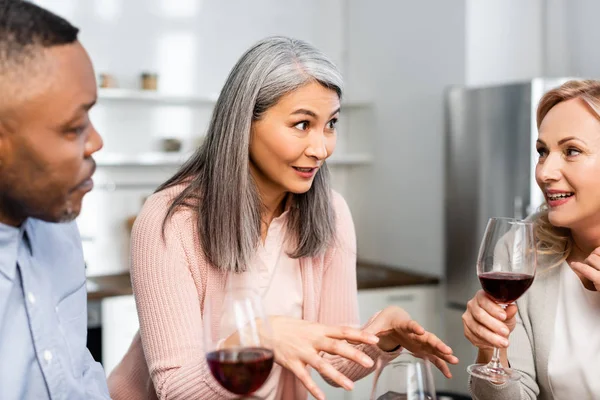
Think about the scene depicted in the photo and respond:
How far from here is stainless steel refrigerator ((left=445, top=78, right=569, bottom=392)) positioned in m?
3.27

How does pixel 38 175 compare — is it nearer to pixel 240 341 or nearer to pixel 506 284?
pixel 240 341

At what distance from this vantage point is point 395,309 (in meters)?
1.56

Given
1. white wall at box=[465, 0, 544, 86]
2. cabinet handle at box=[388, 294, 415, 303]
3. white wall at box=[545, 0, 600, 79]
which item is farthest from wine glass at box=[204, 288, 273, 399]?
white wall at box=[545, 0, 600, 79]

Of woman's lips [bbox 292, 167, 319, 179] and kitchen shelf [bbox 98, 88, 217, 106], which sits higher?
kitchen shelf [bbox 98, 88, 217, 106]

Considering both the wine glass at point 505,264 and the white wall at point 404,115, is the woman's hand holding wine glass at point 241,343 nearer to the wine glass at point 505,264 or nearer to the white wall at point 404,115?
the wine glass at point 505,264

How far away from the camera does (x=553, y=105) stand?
183cm

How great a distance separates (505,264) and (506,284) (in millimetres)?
35

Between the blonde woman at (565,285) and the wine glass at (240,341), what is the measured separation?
76cm

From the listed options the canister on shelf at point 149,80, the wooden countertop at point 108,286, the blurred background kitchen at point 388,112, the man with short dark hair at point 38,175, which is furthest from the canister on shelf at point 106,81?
the man with short dark hair at point 38,175

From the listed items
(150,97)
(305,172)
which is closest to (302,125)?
(305,172)

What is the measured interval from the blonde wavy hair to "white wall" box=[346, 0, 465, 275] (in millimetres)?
1892

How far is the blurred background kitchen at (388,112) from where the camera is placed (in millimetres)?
3439

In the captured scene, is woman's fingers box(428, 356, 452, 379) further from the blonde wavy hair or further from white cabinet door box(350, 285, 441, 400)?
white cabinet door box(350, 285, 441, 400)

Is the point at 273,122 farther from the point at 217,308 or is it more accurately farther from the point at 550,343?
the point at 550,343
